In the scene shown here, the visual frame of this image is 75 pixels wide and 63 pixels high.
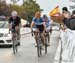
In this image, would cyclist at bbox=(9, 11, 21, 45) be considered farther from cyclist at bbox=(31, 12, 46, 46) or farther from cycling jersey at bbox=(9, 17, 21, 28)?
cyclist at bbox=(31, 12, 46, 46)

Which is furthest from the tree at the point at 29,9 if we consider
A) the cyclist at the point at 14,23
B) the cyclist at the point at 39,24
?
the cyclist at the point at 39,24

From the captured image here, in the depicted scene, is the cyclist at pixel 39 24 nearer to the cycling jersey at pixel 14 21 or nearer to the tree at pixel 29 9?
the cycling jersey at pixel 14 21

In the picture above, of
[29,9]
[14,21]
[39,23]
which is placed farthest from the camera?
[29,9]

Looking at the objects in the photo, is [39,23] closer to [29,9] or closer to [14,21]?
[14,21]

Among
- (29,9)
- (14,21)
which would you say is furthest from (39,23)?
(29,9)

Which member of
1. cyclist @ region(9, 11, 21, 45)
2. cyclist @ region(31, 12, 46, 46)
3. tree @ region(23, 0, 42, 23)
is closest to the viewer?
cyclist @ region(31, 12, 46, 46)

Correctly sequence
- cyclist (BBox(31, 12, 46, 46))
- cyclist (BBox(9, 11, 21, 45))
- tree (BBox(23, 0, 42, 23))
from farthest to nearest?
tree (BBox(23, 0, 42, 23))
cyclist (BBox(9, 11, 21, 45))
cyclist (BBox(31, 12, 46, 46))

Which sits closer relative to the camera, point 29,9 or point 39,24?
point 39,24

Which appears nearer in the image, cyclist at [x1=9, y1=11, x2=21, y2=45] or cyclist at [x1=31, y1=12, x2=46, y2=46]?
cyclist at [x1=31, y1=12, x2=46, y2=46]

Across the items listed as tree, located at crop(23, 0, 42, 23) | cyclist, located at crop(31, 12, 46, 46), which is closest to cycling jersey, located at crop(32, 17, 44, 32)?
cyclist, located at crop(31, 12, 46, 46)

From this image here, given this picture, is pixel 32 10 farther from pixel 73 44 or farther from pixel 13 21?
pixel 73 44

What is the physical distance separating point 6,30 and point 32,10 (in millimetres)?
83796

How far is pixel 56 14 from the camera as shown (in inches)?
966

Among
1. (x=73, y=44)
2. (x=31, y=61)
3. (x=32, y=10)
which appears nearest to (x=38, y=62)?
(x=31, y=61)
